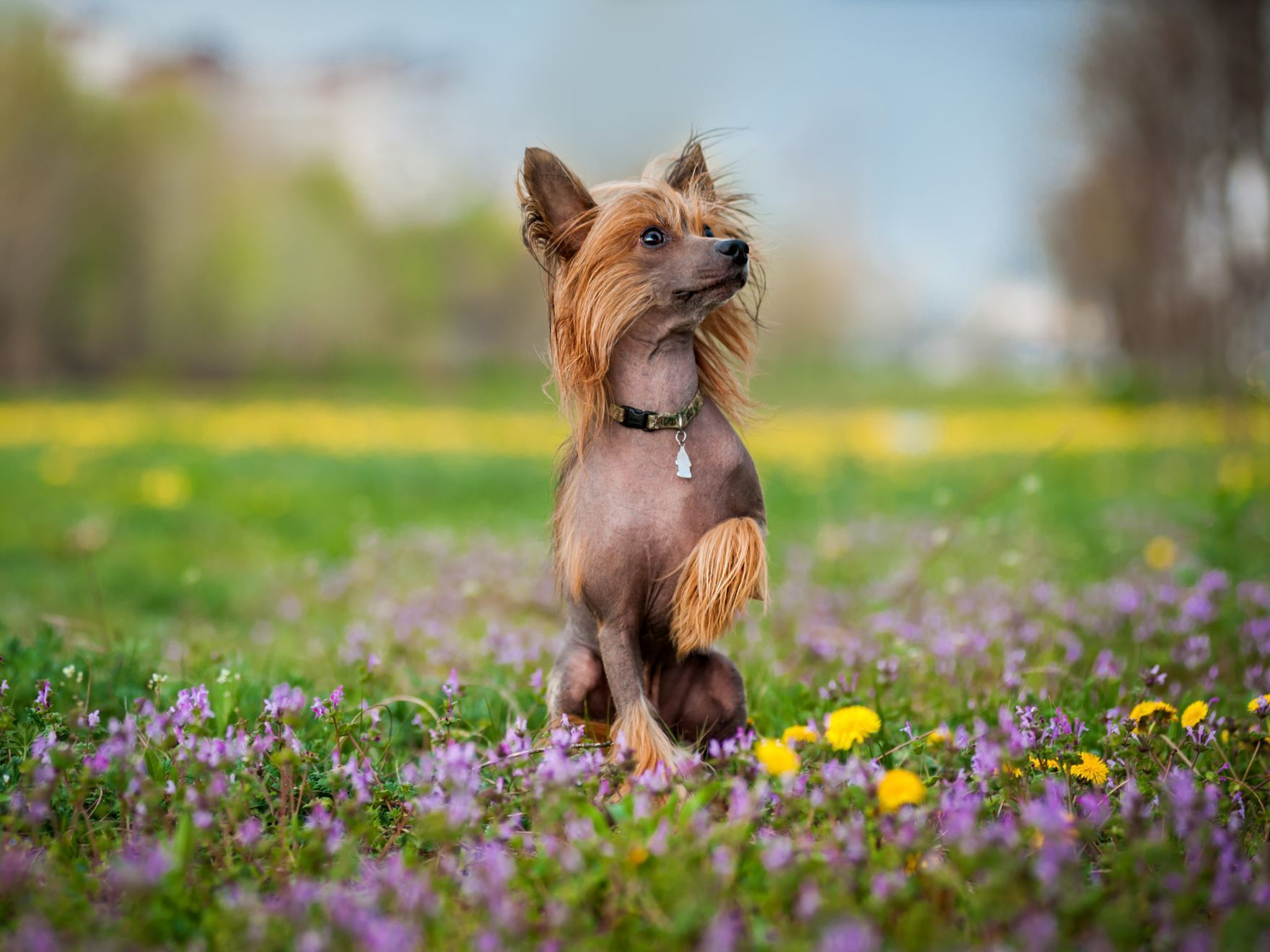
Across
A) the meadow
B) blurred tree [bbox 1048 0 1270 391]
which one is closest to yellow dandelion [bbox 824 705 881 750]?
the meadow

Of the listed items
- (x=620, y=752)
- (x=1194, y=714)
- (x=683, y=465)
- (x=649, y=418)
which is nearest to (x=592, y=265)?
(x=649, y=418)

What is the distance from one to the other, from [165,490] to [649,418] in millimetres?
6583

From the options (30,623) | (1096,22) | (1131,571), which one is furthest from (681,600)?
(1096,22)

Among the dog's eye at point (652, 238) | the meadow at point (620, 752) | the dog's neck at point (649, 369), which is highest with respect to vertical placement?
the dog's eye at point (652, 238)

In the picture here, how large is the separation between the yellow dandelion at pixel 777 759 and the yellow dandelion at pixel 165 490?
6.82 metres

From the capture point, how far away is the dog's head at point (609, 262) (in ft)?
9.38

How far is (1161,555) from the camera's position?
250 inches

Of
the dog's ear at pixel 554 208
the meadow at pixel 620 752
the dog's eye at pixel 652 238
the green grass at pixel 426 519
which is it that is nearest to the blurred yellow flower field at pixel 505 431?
the green grass at pixel 426 519

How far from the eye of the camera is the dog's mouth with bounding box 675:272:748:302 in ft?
9.32

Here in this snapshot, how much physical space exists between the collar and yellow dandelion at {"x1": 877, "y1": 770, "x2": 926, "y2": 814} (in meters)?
1.15

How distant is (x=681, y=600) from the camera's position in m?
2.94

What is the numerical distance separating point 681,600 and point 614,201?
1.17m

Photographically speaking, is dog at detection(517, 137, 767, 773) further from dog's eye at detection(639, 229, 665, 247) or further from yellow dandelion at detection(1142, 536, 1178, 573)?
yellow dandelion at detection(1142, 536, 1178, 573)

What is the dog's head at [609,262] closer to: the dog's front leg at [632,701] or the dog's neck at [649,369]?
the dog's neck at [649,369]
